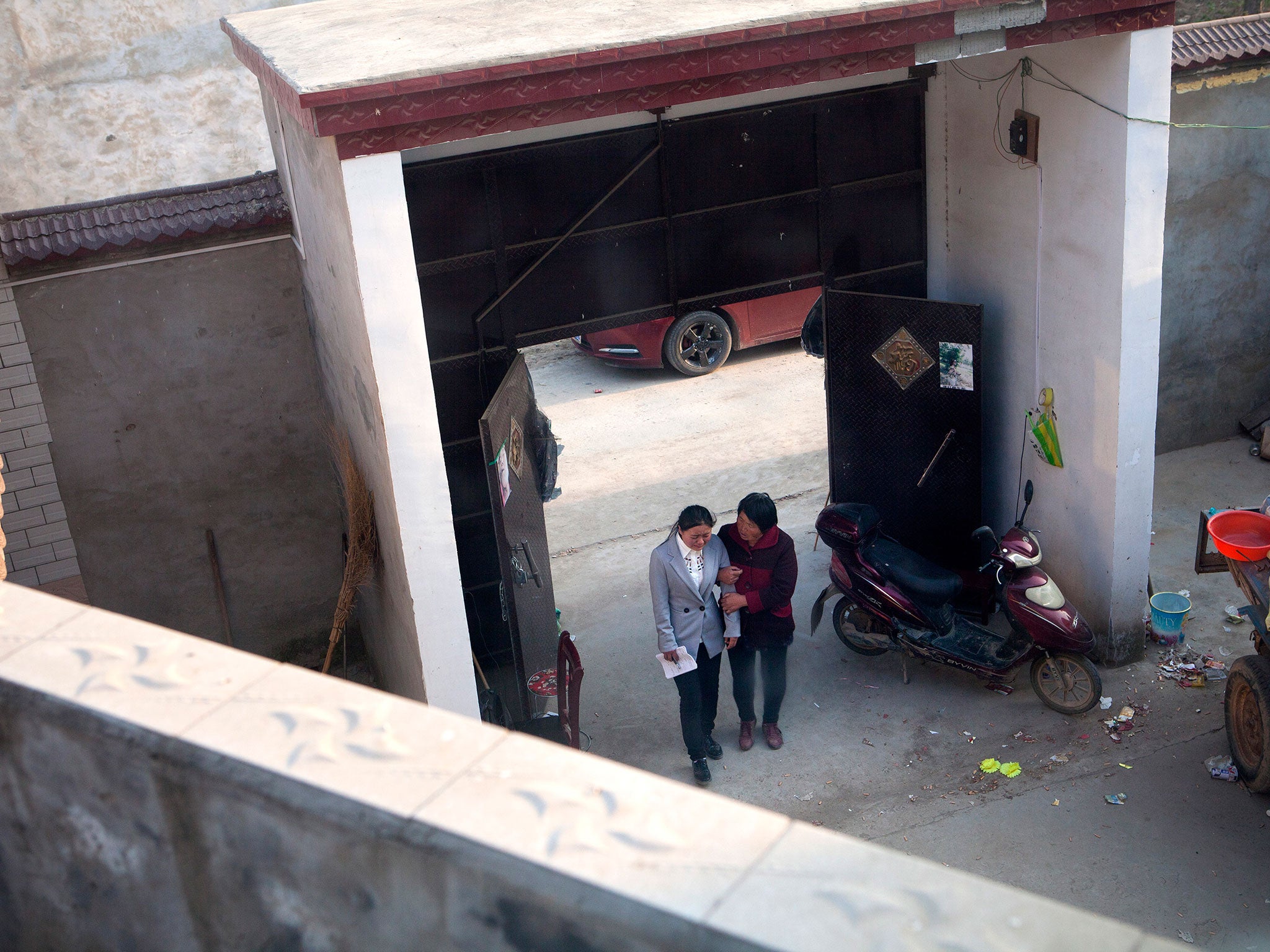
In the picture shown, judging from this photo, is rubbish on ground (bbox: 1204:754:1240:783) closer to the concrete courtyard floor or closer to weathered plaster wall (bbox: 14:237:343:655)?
the concrete courtyard floor

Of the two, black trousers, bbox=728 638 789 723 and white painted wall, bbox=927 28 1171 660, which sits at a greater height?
white painted wall, bbox=927 28 1171 660

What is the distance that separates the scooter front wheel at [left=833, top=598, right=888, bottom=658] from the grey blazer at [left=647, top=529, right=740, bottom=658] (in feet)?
4.86

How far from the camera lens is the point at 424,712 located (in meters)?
2.25

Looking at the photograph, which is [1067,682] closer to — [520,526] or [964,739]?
[964,739]

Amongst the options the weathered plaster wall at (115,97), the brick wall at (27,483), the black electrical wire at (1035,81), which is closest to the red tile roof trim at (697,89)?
the black electrical wire at (1035,81)

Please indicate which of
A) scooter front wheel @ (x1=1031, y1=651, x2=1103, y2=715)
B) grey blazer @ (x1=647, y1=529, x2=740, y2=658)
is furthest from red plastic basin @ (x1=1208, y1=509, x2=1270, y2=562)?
grey blazer @ (x1=647, y1=529, x2=740, y2=658)

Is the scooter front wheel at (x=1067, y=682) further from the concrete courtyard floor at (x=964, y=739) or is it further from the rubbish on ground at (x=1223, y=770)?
the rubbish on ground at (x=1223, y=770)

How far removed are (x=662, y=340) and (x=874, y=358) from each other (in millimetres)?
5485

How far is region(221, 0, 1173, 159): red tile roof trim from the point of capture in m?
4.98

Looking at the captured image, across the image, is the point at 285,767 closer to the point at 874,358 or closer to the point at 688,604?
the point at 688,604

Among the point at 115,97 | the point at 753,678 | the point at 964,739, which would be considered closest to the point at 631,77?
the point at 753,678

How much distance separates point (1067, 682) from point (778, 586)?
1830 millimetres

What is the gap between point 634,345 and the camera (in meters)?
13.5

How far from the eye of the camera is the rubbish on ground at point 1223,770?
623 cm
